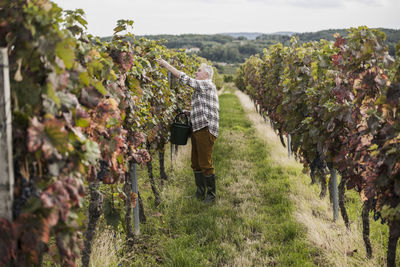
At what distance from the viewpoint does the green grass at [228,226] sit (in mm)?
3578

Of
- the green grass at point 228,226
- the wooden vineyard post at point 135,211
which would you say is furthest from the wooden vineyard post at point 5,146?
the wooden vineyard post at point 135,211

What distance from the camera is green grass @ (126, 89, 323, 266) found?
11.7ft

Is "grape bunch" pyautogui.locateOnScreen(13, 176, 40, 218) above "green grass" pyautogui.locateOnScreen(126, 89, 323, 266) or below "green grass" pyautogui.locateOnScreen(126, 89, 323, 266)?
above

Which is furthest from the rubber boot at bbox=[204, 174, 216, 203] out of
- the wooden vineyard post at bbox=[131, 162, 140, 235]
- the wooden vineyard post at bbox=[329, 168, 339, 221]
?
the wooden vineyard post at bbox=[329, 168, 339, 221]

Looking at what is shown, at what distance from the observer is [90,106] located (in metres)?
1.93

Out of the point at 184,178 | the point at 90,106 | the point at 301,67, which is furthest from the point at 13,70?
the point at 184,178

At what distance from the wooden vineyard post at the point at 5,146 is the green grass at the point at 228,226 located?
6.90ft

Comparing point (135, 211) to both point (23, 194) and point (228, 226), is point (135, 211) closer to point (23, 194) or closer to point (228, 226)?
point (228, 226)

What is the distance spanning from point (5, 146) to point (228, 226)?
319 centimetres

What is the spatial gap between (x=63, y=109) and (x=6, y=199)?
1.47 ft

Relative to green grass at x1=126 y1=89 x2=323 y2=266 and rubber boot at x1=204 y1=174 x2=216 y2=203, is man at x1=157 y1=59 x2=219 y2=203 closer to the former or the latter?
rubber boot at x1=204 y1=174 x2=216 y2=203

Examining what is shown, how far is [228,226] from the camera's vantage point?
14.1 feet

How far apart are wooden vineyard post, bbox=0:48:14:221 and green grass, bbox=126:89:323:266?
6.90ft

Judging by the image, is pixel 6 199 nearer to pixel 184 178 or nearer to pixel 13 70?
pixel 13 70
